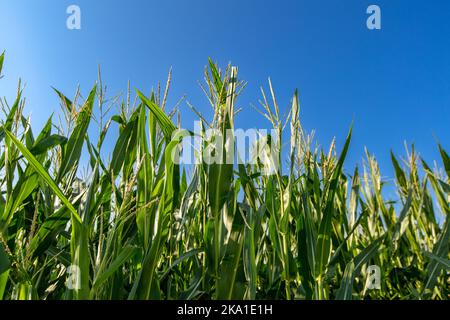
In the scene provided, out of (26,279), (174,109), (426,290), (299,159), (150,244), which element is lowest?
(426,290)

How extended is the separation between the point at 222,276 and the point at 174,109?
0.63m

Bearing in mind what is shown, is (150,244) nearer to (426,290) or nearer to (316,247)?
(316,247)

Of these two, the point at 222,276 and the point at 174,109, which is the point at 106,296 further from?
the point at 174,109

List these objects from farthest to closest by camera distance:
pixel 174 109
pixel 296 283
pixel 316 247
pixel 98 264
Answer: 1. pixel 174 109
2. pixel 296 283
3. pixel 316 247
4. pixel 98 264

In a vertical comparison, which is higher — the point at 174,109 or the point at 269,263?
the point at 174,109

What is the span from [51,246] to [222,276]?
0.59 metres

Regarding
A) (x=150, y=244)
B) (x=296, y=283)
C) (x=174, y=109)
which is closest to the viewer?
(x=150, y=244)

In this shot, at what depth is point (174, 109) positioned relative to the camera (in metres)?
1.52

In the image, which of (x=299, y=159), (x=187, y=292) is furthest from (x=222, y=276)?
(x=299, y=159)

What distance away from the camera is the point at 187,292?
49.9 inches

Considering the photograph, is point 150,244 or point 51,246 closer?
point 150,244
